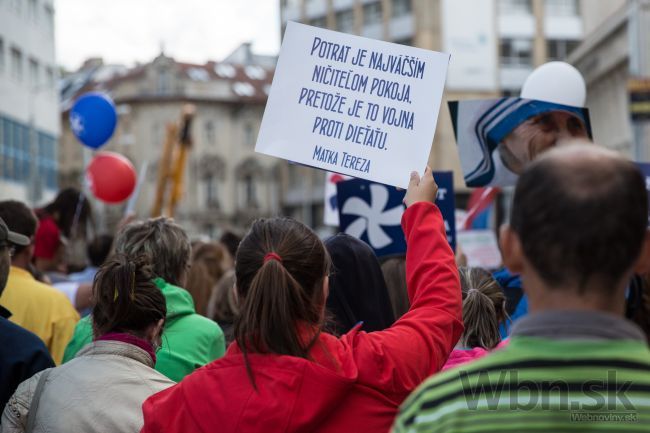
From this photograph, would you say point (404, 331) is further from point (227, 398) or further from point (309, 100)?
point (309, 100)

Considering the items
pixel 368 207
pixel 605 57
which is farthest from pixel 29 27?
pixel 368 207

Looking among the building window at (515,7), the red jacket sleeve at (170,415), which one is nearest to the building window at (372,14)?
the building window at (515,7)

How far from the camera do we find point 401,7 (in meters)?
55.8

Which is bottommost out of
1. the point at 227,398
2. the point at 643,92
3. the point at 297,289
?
the point at 227,398

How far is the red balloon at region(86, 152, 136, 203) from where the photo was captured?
11.7m

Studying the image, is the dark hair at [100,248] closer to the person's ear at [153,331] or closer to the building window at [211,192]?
the person's ear at [153,331]

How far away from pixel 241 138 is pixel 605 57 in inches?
1676

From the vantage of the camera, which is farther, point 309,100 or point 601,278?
point 309,100

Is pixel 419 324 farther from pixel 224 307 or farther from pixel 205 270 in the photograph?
pixel 205 270

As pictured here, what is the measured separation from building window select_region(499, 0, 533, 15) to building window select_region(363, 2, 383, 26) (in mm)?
6814

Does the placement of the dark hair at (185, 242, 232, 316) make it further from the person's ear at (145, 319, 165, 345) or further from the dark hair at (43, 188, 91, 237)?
the person's ear at (145, 319, 165, 345)

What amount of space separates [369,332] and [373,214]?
224cm

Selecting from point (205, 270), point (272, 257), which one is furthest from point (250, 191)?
point (272, 257)

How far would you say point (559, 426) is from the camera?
192 centimetres
